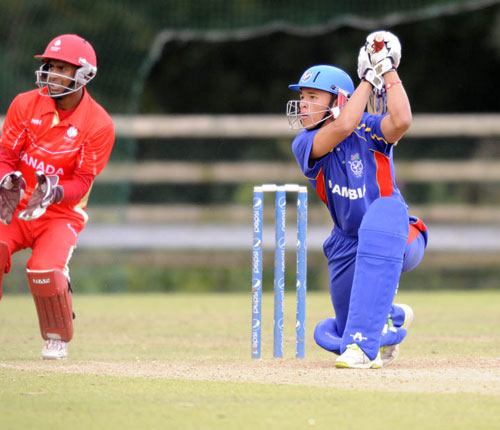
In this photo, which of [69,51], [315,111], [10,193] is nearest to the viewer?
[315,111]

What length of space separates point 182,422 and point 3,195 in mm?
2185

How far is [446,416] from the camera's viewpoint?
3.61 m

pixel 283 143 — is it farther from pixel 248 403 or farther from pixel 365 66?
pixel 248 403

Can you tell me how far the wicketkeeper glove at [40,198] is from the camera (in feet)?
17.1

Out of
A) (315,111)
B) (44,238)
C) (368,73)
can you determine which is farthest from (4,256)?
(368,73)

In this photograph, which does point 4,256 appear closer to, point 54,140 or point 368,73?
point 54,140

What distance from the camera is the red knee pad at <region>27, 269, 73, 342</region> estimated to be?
5.34 metres

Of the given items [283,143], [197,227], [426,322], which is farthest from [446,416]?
[283,143]

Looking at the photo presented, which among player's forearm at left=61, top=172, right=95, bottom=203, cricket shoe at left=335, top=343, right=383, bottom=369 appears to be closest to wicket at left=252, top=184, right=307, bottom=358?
cricket shoe at left=335, top=343, right=383, bottom=369

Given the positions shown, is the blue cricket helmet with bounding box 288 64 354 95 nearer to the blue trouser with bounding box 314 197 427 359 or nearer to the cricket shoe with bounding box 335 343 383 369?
the blue trouser with bounding box 314 197 427 359

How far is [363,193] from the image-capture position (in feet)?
16.0

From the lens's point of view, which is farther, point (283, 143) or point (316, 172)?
point (283, 143)

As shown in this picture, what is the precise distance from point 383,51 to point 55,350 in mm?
2254

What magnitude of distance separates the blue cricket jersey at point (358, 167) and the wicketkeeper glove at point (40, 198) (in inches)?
49.4
